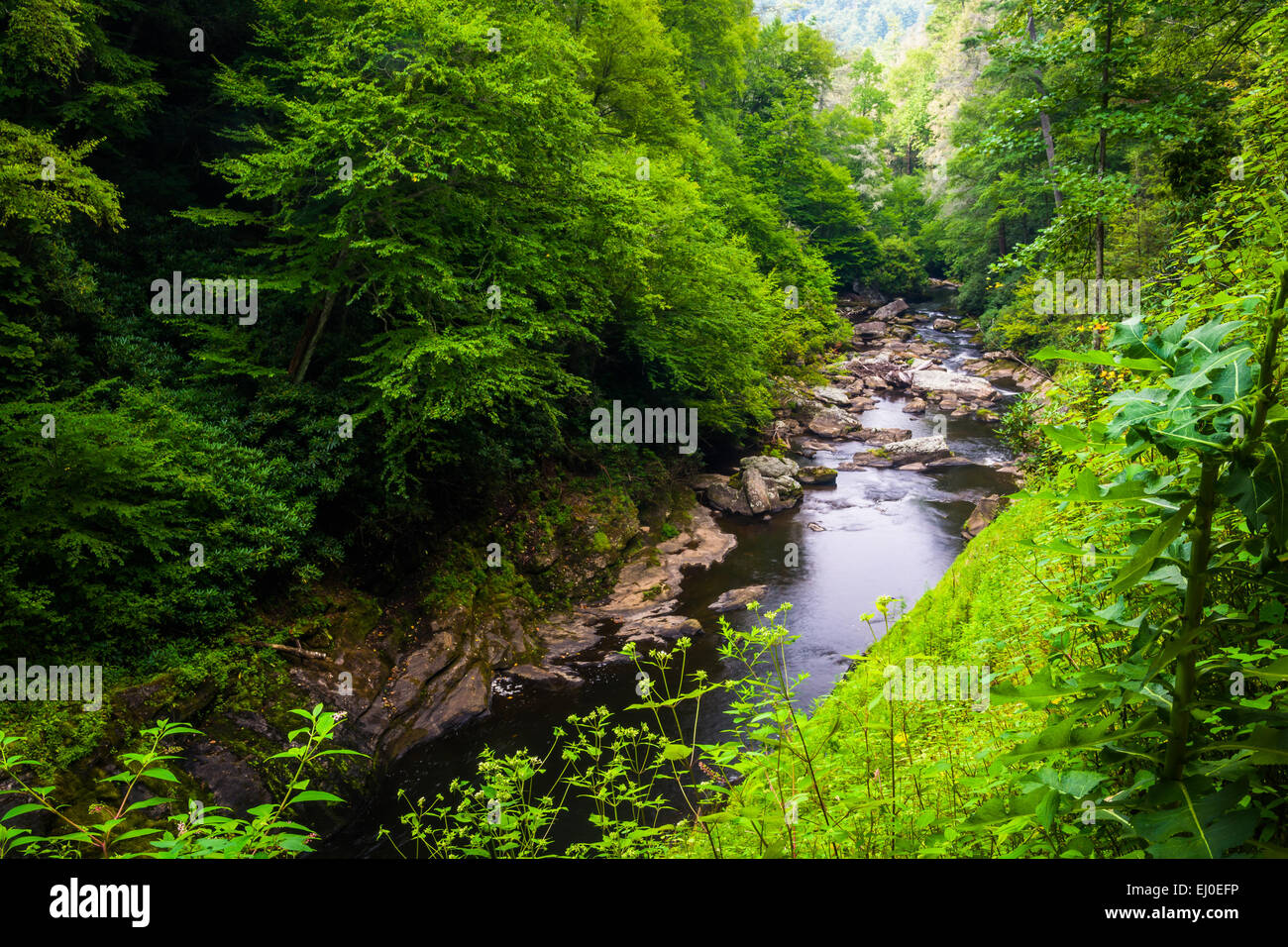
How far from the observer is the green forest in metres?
1.80

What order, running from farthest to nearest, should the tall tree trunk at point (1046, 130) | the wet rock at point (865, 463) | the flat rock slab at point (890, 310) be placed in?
the flat rock slab at point (890, 310) → the wet rock at point (865, 463) → the tall tree trunk at point (1046, 130)

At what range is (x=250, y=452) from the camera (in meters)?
9.89

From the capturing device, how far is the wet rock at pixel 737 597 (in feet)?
45.0

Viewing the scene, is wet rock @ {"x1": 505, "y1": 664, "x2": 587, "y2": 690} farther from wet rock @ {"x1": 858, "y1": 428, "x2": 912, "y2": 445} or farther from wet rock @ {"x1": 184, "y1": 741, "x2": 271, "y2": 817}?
wet rock @ {"x1": 858, "y1": 428, "x2": 912, "y2": 445}

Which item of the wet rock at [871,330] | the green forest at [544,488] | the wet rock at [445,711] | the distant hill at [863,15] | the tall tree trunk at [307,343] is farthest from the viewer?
the distant hill at [863,15]

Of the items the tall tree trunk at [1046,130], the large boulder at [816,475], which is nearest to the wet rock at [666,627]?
the large boulder at [816,475]

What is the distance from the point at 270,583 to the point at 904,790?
32.3 ft

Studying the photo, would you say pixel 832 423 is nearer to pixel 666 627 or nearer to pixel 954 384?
pixel 954 384

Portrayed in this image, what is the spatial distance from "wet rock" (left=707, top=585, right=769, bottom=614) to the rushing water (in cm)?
21

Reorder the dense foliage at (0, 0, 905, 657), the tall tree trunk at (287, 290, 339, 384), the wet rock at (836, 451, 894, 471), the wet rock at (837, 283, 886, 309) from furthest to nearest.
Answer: the wet rock at (837, 283, 886, 309) < the wet rock at (836, 451, 894, 471) < the tall tree trunk at (287, 290, 339, 384) < the dense foliage at (0, 0, 905, 657)

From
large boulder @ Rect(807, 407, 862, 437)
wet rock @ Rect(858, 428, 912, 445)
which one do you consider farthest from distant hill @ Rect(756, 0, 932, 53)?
wet rock @ Rect(858, 428, 912, 445)

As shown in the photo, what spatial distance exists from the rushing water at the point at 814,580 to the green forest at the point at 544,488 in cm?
10

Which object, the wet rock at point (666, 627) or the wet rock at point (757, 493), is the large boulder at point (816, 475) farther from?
the wet rock at point (666, 627)

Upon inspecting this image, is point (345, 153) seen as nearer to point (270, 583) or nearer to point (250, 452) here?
point (250, 452)
